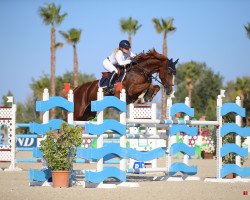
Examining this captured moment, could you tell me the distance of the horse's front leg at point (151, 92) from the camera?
1241 centimetres

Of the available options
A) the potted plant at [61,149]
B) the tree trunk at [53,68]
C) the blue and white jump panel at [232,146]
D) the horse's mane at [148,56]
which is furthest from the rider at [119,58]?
the tree trunk at [53,68]

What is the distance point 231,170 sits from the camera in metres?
12.5

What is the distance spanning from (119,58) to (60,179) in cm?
281

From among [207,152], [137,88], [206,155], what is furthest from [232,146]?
[206,155]

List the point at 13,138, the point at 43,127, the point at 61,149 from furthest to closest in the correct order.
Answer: the point at 13,138 → the point at 43,127 → the point at 61,149

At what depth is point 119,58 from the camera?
12.6m

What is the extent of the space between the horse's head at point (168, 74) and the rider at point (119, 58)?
0.60m

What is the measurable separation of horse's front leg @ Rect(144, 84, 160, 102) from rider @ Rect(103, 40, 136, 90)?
2.11 ft

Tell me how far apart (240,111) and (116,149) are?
2972 mm

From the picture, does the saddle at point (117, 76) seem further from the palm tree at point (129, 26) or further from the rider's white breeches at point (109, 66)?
the palm tree at point (129, 26)

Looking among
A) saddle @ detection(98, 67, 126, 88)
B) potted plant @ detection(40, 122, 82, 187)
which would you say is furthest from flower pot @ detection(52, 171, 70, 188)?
saddle @ detection(98, 67, 126, 88)

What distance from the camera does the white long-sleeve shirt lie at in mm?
12594

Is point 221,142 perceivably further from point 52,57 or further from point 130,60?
point 52,57

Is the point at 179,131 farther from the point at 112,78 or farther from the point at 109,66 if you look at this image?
the point at 109,66
